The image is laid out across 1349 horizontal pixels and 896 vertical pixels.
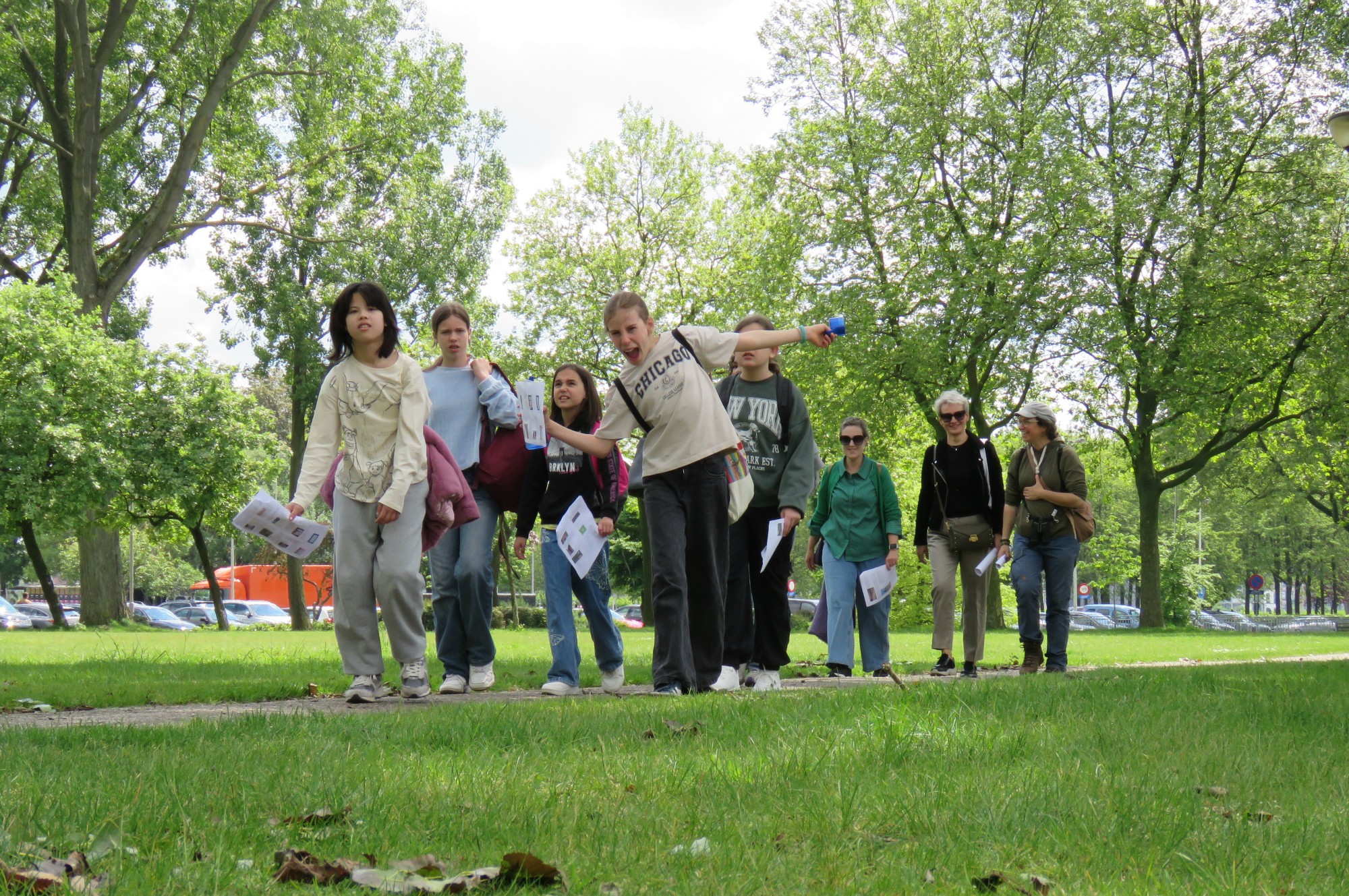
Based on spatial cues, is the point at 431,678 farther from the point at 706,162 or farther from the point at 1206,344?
the point at 706,162

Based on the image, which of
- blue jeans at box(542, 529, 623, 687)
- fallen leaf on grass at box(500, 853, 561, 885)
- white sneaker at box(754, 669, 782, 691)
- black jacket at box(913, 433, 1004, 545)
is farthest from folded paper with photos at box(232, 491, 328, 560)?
black jacket at box(913, 433, 1004, 545)

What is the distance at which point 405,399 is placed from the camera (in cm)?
671

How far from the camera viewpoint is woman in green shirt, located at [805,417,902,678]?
9531mm

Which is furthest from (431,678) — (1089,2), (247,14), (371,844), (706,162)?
(706,162)

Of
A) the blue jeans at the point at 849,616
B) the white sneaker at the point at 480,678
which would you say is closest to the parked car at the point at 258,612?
the blue jeans at the point at 849,616

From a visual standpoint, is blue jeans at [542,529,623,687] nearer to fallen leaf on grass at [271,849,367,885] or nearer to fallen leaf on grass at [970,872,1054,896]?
fallen leaf on grass at [271,849,367,885]

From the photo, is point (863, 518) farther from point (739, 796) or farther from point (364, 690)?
point (739, 796)

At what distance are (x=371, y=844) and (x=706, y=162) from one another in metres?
38.3

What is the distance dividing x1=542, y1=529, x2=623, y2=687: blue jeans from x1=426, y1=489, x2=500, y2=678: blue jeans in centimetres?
37

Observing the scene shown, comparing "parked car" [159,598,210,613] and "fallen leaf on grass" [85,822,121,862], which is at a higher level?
"fallen leaf on grass" [85,822,121,862]

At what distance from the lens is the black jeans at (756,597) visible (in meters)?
7.49

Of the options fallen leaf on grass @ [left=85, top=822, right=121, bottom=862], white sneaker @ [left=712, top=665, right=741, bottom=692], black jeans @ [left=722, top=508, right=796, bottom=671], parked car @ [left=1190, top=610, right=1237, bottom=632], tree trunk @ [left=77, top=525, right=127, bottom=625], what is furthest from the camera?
parked car @ [left=1190, top=610, right=1237, bottom=632]

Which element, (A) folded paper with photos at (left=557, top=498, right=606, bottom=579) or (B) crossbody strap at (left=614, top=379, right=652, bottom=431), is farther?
(A) folded paper with photos at (left=557, top=498, right=606, bottom=579)

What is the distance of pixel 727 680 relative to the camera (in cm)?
713
